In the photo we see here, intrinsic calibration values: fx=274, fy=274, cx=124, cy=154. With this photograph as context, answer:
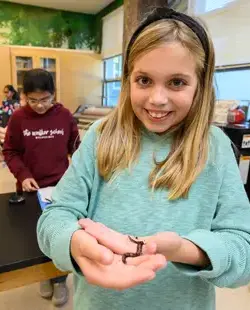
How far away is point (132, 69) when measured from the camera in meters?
0.60

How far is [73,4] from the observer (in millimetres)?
4918

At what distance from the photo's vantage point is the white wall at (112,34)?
187 inches

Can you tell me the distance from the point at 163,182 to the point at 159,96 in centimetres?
18

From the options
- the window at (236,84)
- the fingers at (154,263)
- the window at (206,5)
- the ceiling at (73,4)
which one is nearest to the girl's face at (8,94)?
the ceiling at (73,4)

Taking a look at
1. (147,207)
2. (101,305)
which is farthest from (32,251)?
(147,207)

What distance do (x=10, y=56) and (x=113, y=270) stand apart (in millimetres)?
5106

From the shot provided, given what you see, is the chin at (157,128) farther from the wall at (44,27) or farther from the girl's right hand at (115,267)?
the wall at (44,27)

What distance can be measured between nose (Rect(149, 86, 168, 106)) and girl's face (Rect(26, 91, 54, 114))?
1.01m

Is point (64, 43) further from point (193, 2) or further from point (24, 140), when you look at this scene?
point (24, 140)

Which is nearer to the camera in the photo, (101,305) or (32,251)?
(101,305)

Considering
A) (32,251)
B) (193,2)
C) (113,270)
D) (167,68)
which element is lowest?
(32,251)

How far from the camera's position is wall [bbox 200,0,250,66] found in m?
2.48

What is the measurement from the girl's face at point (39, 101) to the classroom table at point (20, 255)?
0.65 meters

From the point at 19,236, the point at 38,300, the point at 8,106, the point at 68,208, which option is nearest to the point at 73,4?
the point at 8,106
